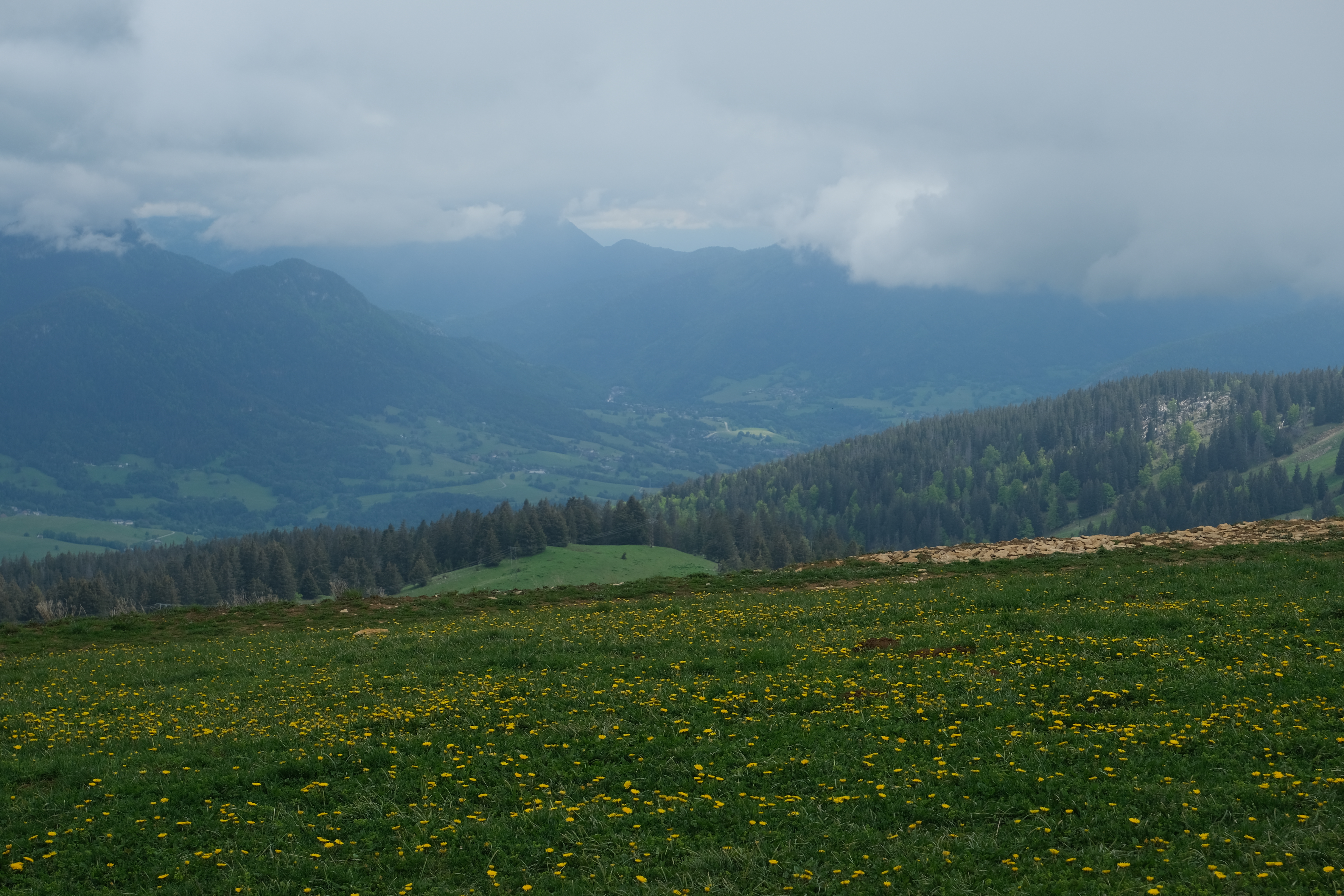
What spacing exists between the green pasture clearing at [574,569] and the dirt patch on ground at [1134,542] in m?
69.2

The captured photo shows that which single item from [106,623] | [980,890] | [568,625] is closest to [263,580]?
[106,623]

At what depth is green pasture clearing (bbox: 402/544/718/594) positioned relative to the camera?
112m

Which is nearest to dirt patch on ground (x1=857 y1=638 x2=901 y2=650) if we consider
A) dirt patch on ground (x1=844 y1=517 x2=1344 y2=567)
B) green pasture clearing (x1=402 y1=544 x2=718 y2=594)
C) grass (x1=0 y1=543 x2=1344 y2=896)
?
grass (x1=0 y1=543 x2=1344 y2=896)

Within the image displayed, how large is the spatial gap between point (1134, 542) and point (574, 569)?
92.4 metres

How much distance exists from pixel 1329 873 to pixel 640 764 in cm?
928

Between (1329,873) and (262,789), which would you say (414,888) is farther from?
(1329,873)

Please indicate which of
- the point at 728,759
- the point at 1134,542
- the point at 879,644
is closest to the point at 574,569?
the point at 1134,542

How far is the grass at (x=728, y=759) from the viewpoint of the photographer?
11352 millimetres

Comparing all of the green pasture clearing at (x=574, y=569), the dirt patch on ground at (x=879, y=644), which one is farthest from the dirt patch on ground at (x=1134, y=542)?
the green pasture clearing at (x=574, y=569)

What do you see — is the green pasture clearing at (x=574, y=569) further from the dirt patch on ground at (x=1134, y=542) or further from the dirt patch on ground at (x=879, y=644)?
the dirt patch on ground at (x=879, y=644)

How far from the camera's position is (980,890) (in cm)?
1041

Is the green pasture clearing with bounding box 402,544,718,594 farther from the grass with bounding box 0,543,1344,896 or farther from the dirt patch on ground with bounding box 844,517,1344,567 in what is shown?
the grass with bounding box 0,543,1344,896

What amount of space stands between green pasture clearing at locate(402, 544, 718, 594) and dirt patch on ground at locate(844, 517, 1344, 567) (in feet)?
227

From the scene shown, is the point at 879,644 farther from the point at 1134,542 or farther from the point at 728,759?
the point at 1134,542
